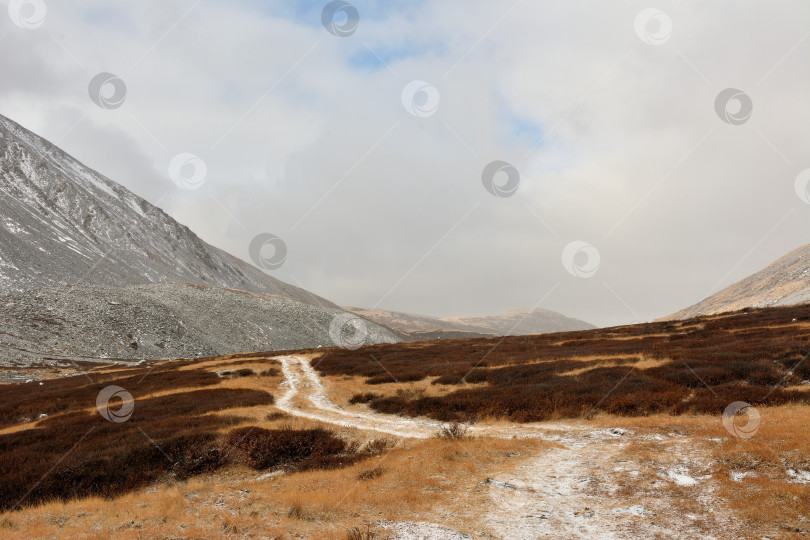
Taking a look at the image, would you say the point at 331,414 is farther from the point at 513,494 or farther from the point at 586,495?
the point at 586,495

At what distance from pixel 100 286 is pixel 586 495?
10672 centimetres

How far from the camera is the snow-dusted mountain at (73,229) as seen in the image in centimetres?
10612

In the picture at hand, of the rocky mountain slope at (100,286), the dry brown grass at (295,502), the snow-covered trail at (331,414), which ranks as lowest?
the dry brown grass at (295,502)

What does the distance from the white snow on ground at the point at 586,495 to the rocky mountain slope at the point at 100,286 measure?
75007mm

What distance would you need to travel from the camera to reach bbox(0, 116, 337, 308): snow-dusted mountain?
10612 centimetres

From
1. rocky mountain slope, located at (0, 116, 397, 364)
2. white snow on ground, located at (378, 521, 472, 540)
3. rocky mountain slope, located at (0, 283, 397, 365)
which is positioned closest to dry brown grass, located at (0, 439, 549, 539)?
white snow on ground, located at (378, 521, 472, 540)

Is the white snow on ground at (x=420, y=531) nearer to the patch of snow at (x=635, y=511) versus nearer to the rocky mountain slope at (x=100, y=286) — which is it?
the patch of snow at (x=635, y=511)

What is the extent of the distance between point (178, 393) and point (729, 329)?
5088 centimetres

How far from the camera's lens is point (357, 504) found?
12.8 metres

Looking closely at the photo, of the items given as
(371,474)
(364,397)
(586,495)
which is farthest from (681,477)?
(364,397)

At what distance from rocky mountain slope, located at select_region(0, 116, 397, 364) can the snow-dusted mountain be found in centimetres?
40

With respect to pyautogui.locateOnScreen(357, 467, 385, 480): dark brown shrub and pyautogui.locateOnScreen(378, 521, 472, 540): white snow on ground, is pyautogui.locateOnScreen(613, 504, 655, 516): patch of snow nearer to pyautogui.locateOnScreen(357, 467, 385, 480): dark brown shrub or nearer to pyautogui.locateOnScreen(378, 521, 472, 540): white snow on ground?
pyautogui.locateOnScreen(378, 521, 472, 540): white snow on ground

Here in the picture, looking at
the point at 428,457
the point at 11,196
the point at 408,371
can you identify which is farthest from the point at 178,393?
the point at 11,196

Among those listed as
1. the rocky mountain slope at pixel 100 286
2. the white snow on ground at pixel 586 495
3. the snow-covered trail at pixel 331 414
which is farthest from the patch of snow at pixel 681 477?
the rocky mountain slope at pixel 100 286
